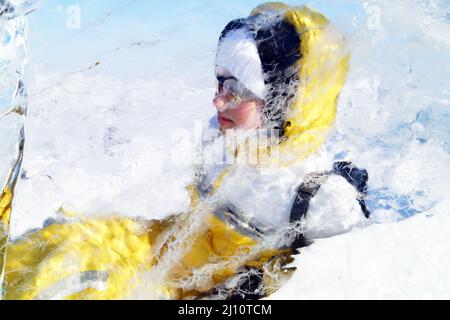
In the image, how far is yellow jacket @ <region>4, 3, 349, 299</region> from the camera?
1825 mm

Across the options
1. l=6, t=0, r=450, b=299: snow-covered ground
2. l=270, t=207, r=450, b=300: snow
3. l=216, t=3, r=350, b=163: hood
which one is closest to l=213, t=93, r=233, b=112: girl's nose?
l=216, t=3, r=350, b=163: hood

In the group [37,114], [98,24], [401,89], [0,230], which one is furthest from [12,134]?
[401,89]

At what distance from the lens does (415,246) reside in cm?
212

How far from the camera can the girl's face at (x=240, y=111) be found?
201 centimetres

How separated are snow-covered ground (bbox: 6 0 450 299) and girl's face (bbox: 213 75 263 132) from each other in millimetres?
267

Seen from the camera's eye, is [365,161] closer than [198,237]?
No

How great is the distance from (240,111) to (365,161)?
2.18 ft

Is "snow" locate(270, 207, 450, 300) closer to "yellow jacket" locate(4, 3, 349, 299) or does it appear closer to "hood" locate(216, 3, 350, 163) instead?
"yellow jacket" locate(4, 3, 349, 299)

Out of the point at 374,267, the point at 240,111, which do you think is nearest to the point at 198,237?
the point at 240,111

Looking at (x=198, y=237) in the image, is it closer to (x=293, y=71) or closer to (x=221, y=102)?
(x=221, y=102)

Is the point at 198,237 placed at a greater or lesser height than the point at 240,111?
lesser

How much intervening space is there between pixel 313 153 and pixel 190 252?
715mm

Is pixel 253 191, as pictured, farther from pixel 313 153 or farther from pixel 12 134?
pixel 12 134

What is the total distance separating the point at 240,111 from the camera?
2.01 m
